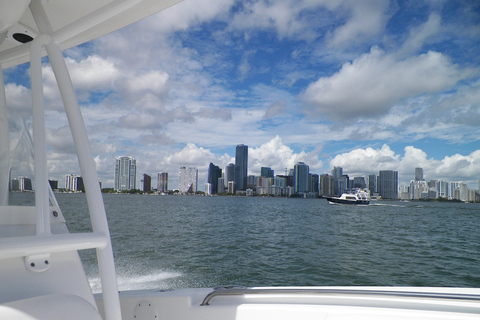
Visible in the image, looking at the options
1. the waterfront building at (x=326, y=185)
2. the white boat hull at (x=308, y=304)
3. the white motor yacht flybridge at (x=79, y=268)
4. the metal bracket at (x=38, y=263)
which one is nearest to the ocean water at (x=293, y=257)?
the white boat hull at (x=308, y=304)

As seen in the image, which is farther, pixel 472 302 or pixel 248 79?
pixel 248 79

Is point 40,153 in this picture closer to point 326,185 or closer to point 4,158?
point 4,158

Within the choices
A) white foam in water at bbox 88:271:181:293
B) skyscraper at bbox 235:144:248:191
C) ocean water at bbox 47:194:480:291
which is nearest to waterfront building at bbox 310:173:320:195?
skyscraper at bbox 235:144:248:191

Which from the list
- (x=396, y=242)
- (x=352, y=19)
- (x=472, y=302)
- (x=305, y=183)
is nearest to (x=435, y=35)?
(x=352, y=19)

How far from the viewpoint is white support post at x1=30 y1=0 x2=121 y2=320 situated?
0.79 metres

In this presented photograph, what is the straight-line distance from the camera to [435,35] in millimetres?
65188

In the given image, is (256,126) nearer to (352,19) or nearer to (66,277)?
(352,19)

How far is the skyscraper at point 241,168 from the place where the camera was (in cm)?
5016

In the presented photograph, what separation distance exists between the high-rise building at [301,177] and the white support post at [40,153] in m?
48.2

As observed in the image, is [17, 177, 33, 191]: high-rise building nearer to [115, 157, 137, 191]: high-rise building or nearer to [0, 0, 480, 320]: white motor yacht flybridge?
[0, 0, 480, 320]: white motor yacht flybridge

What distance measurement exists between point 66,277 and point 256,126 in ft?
208

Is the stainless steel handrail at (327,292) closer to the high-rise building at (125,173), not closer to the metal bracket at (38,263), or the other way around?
the metal bracket at (38,263)

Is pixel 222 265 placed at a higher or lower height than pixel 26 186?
lower

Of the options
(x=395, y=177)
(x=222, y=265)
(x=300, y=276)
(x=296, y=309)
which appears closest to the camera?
(x=296, y=309)
